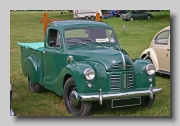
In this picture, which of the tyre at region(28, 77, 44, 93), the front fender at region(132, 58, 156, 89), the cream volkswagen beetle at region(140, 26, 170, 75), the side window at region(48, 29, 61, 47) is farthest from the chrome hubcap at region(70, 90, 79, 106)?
the cream volkswagen beetle at region(140, 26, 170, 75)

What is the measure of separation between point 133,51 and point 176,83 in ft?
7.54

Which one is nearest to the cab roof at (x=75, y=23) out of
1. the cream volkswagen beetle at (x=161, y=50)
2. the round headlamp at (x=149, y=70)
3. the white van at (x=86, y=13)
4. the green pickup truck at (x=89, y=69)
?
the green pickup truck at (x=89, y=69)

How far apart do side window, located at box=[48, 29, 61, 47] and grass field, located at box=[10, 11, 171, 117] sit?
0.28 m

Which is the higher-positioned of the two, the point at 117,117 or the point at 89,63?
the point at 89,63

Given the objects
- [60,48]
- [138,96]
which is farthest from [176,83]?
[60,48]

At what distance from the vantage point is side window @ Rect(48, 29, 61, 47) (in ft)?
22.1

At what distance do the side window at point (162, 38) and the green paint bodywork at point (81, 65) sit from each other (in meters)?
1.87

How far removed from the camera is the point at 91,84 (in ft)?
18.6

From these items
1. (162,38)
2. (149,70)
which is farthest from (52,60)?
(162,38)

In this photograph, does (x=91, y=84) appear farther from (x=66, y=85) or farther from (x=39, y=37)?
(x=39, y=37)

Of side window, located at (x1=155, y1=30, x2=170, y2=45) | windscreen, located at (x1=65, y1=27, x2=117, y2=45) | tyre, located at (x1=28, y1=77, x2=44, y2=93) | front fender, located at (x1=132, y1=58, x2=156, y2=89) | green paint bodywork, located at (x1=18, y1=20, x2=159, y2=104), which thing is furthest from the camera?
side window, located at (x1=155, y1=30, x2=170, y2=45)

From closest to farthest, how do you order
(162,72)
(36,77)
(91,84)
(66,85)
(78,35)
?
1. (91,84)
2. (66,85)
3. (78,35)
4. (36,77)
5. (162,72)

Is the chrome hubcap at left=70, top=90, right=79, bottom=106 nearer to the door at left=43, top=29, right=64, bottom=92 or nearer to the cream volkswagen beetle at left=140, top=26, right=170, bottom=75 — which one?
the door at left=43, top=29, right=64, bottom=92

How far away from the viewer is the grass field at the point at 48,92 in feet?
20.5
